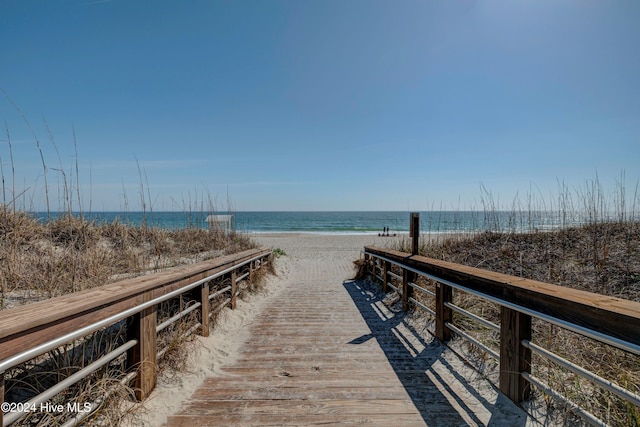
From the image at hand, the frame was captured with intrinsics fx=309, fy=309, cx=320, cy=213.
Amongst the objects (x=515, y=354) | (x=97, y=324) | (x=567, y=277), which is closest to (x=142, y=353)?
(x=97, y=324)

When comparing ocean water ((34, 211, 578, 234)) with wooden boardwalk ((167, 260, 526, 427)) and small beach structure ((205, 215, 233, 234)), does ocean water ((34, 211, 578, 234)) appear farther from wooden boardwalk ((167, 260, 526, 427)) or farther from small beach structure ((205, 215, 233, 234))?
wooden boardwalk ((167, 260, 526, 427))

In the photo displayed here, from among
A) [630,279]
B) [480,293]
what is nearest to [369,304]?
[480,293]

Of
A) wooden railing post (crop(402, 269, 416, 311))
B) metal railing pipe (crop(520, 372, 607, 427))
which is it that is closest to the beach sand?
metal railing pipe (crop(520, 372, 607, 427))

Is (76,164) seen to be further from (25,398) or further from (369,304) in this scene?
(369,304)

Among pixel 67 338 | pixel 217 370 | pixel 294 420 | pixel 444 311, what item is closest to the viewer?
pixel 67 338

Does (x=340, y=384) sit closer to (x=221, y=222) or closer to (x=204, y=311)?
(x=204, y=311)

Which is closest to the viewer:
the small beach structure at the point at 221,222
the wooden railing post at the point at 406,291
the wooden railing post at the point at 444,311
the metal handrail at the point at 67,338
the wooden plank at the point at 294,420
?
the metal handrail at the point at 67,338

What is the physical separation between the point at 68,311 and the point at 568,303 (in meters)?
2.58

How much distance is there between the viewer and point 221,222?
7.95 metres

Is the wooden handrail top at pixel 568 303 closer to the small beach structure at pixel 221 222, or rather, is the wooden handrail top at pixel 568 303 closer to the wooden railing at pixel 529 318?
the wooden railing at pixel 529 318

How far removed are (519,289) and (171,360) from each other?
269 cm

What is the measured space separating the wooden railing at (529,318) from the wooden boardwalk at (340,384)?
241 mm

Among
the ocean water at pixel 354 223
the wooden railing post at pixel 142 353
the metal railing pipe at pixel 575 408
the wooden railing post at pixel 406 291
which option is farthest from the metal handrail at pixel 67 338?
the wooden railing post at pixel 406 291

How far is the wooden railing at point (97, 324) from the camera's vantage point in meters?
1.28
